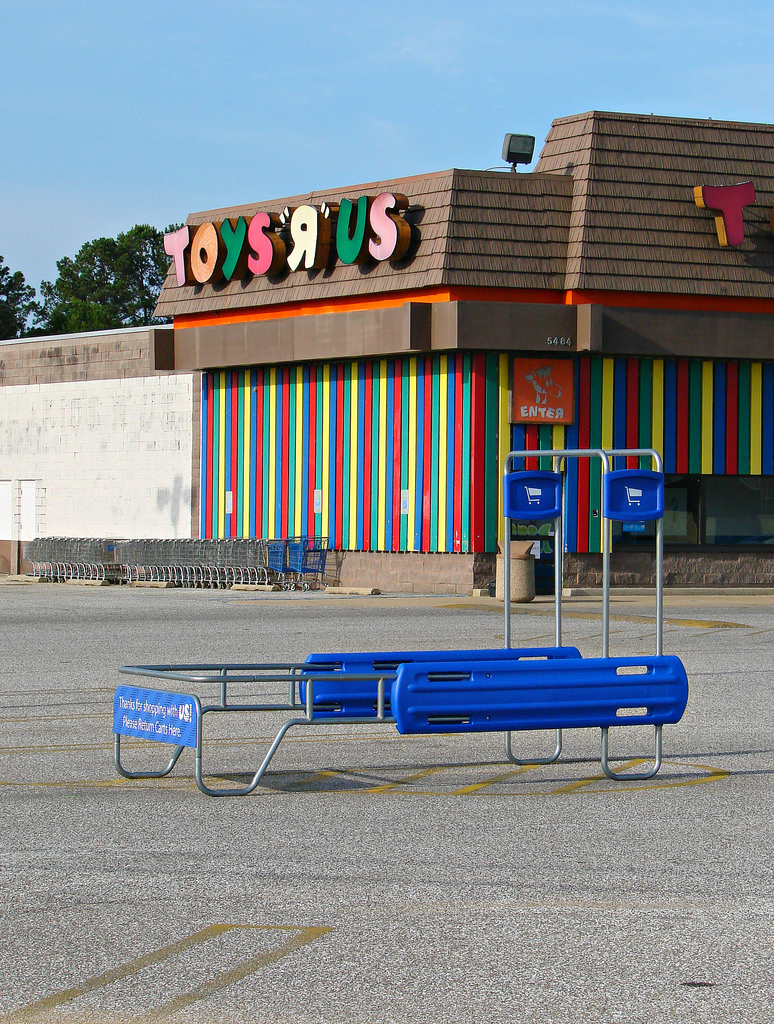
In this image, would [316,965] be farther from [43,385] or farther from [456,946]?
[43,385]

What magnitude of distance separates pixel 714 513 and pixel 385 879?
89.3 feet

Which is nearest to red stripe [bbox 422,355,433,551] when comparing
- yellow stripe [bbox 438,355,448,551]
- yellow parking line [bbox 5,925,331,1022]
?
yellow stripe [bbox 438,355,448,551]

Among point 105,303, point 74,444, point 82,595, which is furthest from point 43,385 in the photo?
point 105,303

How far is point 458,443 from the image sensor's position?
3170 centimetres

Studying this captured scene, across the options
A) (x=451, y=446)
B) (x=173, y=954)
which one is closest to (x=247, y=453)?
(x=451, y=446)

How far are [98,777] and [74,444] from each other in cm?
3112

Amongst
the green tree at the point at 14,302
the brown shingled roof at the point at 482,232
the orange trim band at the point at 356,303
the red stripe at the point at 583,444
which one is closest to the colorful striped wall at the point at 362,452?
the orange trim band at the point at 356,303


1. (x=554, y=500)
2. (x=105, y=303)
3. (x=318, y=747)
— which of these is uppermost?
(x=105, y=303)

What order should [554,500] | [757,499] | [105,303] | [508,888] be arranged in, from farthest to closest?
[105,303]
[757,499]
[554,500]
[508,888]

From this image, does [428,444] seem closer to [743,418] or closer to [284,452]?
[284,452]

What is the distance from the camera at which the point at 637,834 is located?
8.08m

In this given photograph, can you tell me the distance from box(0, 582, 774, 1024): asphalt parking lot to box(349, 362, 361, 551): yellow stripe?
19928 millimetres

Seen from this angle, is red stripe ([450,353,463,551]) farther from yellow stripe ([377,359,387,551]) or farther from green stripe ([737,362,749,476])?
green stripe ([737,362,749,476])

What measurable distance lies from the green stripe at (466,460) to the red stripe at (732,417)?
20.8 feet
